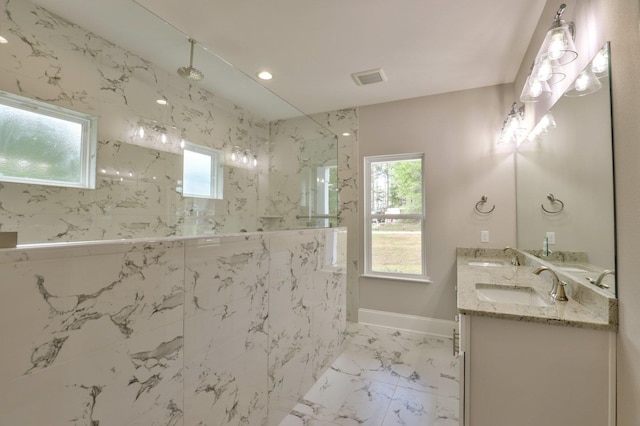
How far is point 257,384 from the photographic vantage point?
1589 millimetres

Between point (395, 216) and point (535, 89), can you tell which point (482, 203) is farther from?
point (535, 89)

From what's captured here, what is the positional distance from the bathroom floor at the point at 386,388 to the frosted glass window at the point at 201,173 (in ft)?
7.04

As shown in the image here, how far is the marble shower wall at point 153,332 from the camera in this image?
0.76 metres

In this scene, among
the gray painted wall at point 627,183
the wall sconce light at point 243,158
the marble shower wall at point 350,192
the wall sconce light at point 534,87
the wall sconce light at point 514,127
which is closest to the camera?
the gray painted wall at point 627,183

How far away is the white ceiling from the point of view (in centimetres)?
192

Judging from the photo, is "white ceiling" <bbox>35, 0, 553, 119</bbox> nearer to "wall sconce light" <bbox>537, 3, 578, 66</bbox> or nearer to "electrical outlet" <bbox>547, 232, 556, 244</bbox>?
"wall sconce light" <bbox>537, 3, 578, 66</bbox>

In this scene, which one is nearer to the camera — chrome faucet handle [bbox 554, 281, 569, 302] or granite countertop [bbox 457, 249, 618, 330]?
granite countertop [bbox 457, 249, 618, 330]

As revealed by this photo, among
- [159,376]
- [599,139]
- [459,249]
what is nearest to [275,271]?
[159,376]

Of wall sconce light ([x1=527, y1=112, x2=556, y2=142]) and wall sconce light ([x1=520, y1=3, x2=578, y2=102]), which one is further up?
wall sconce light ([x1=520, y1=3, x2=578, y2=102])

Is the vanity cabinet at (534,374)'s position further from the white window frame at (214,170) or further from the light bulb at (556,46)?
the white window frame at (214,170)

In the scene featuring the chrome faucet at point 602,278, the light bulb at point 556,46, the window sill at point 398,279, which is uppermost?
the light bulb at point 556,46

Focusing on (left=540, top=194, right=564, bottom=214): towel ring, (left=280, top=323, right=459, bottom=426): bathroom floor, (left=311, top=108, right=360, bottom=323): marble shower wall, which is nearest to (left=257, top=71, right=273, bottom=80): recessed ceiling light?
(left=311, top=108, right=360, bottom=323): marble shower wall

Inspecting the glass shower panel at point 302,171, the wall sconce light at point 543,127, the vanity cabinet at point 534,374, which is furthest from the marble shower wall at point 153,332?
the wall sconce light at point 543,127

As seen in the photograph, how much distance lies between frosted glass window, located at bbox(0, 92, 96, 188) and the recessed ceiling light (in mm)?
1494
